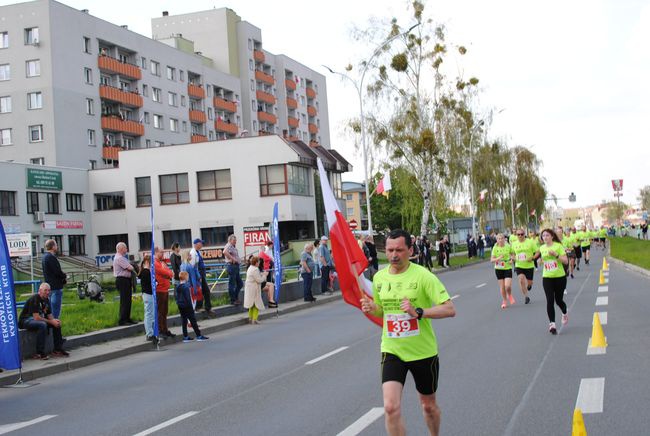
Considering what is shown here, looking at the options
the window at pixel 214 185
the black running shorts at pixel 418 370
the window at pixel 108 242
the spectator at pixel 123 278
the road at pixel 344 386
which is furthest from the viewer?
the window at pixel 108 242

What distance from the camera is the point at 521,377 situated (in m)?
9.60

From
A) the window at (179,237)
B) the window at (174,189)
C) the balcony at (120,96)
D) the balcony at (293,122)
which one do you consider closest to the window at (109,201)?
the window at (174,189)

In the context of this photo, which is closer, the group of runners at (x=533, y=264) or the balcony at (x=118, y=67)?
the group of runners at (x=533, y=264)

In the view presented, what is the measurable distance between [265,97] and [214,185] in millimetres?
34410

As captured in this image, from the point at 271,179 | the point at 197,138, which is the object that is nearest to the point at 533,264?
the point at 271,179

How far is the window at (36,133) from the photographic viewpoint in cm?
6025

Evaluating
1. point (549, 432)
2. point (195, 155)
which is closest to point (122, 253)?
point (549, 432)

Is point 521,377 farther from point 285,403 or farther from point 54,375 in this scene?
point 54,375

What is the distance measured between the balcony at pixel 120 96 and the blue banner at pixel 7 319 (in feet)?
177

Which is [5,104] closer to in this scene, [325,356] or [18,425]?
[325,356]

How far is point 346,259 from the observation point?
6375mm

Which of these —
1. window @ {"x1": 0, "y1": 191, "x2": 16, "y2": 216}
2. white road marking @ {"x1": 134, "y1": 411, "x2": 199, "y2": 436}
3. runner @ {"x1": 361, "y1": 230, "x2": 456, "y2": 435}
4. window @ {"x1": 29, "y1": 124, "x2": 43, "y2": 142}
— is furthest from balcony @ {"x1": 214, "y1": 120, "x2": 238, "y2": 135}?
runner @ {"x1": 361, "y1": 230, "x2": 456, "y2": 435}

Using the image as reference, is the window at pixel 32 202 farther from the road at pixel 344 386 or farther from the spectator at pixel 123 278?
the road at pixel 344 386

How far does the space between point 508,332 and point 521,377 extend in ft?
15.4
